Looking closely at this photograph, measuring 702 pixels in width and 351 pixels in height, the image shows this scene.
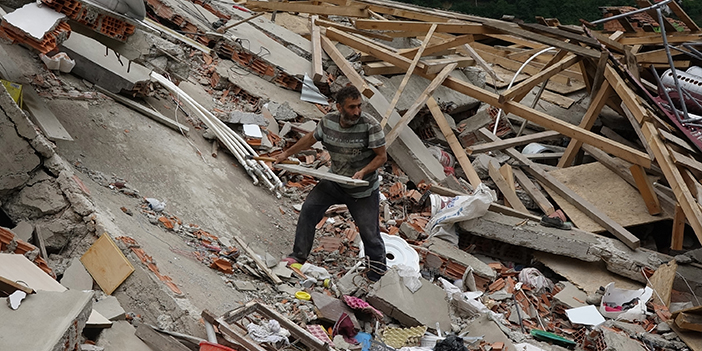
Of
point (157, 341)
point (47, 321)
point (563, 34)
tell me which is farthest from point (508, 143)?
point (47, 321)

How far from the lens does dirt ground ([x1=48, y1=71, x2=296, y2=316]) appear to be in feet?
17.2

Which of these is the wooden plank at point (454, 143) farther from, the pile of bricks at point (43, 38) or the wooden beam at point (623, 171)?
the pile of bricks at point (43, 38)

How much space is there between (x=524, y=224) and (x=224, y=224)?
332 cm

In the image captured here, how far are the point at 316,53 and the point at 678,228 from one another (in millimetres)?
5255

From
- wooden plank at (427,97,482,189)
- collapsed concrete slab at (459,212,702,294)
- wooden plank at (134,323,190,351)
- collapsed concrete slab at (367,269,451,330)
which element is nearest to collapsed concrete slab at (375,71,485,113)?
wooden plank at (427,97,482,189)

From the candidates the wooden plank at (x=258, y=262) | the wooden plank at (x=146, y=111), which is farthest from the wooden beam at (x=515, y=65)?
the wooden plank at (x=258, y=262)

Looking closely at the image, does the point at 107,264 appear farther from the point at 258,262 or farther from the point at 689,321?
the point at 689,321

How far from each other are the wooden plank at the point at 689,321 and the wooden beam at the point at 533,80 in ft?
11.4

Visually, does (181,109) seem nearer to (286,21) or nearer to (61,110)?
(61,110)

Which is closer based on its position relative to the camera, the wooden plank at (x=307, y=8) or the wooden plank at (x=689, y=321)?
the wooden plank at (x=689, y=321)

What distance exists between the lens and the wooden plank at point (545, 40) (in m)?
9.57

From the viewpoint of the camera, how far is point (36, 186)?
17.3ft

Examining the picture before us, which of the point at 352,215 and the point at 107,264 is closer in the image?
the point at 107,264

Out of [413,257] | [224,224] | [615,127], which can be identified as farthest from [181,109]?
[615,127]
